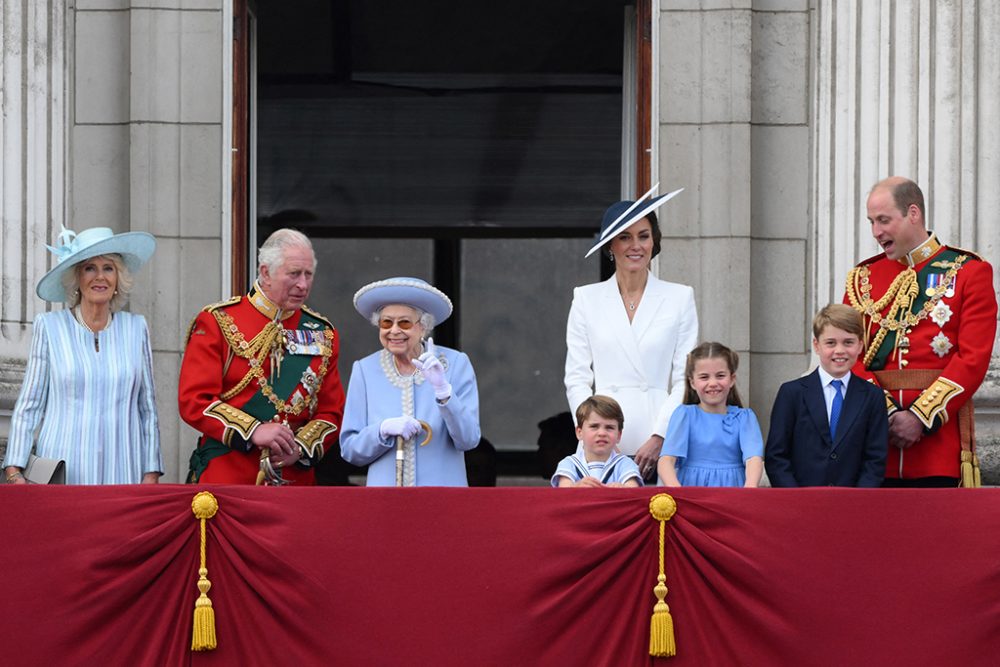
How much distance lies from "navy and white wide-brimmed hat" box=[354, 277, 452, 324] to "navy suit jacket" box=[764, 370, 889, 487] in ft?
4.57

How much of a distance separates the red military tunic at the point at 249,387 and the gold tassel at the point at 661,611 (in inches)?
62.3

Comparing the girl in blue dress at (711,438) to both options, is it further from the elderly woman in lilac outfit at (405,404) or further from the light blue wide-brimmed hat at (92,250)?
the light blue wide-brimmed hat at (92,250)

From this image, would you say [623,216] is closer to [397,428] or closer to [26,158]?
[397,428]

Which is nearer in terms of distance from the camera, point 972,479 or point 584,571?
point 584,571

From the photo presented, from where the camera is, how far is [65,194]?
30.9 ft

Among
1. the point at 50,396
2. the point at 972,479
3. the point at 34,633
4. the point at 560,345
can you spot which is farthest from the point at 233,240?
the point at 560,345

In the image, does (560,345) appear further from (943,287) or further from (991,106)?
(943,287)

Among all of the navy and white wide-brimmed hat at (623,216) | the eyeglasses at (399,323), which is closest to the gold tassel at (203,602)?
the eyeglasses at (399,323)

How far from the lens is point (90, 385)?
7.22m

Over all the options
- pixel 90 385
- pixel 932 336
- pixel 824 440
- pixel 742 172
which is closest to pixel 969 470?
pixel 932 336

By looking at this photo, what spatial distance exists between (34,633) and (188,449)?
3022 millimetres

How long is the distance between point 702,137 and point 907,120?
1054mm

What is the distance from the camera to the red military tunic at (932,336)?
7117mm

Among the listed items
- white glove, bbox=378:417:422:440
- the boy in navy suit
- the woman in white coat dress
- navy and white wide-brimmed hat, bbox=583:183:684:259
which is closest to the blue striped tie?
the boy in navy suit
